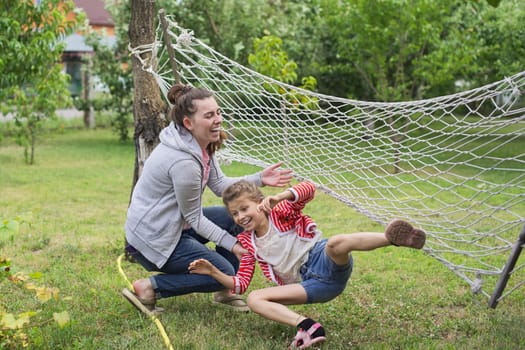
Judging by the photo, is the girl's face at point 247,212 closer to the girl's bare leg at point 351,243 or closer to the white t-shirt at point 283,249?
→ the white t-shirt at point 283,249

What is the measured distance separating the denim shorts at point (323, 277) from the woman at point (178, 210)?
268 mm

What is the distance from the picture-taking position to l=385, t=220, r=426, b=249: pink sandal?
80.9 inches

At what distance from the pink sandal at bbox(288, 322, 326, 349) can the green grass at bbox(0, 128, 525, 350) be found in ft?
0.27

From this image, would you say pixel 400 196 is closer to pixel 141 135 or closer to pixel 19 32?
pixel 141 135

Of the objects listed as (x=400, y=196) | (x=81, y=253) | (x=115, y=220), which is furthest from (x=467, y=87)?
(x=81, y=253)

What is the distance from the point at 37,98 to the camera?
22.9 ft

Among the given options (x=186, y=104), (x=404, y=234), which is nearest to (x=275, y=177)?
(x=186, y=104)

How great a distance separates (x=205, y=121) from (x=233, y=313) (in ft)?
2.54

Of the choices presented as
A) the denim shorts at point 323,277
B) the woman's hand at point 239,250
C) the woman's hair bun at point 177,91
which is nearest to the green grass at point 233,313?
the denim shorts at point 323,277

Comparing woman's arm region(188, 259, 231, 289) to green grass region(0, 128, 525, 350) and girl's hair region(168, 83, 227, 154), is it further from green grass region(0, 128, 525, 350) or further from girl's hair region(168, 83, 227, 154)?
girl's hair region(168, 83, 227, 154)

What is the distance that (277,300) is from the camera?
2377 millimetres

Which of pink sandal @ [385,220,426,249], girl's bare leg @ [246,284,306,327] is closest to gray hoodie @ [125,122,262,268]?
girl's bare leg @ [246,284,306,327]

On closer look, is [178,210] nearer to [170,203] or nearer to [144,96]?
[170,203]

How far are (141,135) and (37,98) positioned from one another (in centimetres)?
399
